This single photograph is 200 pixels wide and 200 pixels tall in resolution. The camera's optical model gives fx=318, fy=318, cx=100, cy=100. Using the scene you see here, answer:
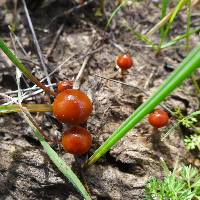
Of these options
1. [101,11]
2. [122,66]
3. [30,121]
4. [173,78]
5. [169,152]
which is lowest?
[169,152]

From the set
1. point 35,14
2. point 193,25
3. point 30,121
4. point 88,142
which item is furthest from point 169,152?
point 35,14

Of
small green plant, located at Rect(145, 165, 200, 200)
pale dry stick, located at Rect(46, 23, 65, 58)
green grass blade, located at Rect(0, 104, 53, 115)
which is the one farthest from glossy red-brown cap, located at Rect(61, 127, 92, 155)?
pale dry stick, located at Rect(46, 23, 65, 58)

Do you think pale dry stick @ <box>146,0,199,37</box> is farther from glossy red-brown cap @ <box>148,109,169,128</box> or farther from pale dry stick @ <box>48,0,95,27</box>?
glossy red-brown cap @ <box>148,109,169,128</box>

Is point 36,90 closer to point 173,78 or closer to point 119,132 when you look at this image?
point 119,132

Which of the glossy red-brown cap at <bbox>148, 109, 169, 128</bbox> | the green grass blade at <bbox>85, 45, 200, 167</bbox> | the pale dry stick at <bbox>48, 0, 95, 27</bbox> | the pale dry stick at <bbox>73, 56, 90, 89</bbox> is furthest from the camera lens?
the pale dry stick at <bbox>48, 0, 95, 27</bbox>

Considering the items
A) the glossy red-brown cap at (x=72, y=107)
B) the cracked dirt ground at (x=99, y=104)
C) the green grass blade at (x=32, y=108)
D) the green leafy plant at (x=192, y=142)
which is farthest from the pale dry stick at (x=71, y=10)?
the green leafy plant at (x=192, y=142)
